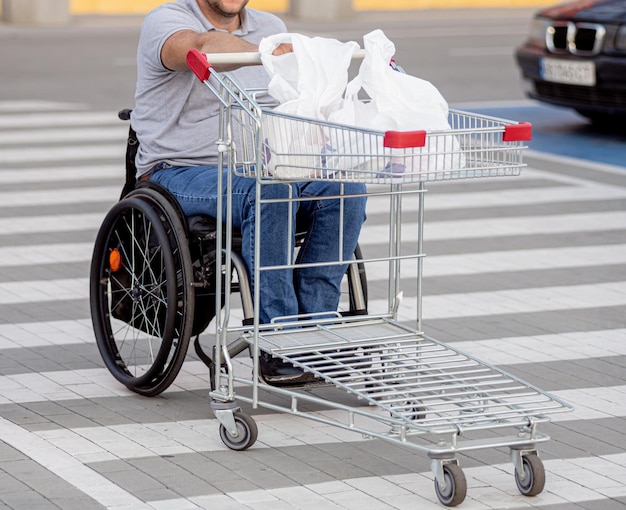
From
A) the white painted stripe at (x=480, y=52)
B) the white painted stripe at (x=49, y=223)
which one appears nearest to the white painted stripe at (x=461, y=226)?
the white painted stripe at (x=49, y=223)

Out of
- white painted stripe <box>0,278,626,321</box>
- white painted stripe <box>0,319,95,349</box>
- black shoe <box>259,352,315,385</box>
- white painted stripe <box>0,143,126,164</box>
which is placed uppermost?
white painted stripe <box>0,143,126,164</box>

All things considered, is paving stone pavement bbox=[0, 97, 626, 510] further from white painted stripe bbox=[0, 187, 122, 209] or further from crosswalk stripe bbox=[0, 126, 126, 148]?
crosswalk stripe bbox=[0, 126, 126, 148]

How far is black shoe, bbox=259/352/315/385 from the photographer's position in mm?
4828

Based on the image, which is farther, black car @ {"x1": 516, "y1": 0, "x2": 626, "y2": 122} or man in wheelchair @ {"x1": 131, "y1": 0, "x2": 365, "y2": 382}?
black car @ {"x1": 516, "y1": 0, "x2": 626, "y2": 122}

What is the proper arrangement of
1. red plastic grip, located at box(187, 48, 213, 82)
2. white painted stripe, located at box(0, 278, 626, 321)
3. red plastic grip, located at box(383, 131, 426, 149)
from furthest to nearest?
white painted stripe, located at box(0, 278, 626, 321) < red plastic grip, located at box(187, 48, 213, 82) < red plastic grip, located at box(383, 131, 426, 149)

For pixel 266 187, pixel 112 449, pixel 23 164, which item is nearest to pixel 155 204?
pixel 266 187

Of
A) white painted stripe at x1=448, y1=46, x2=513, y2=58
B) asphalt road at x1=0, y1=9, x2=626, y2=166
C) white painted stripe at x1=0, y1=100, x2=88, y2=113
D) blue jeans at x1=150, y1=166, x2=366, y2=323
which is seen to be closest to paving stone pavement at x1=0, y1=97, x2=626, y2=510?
blue jeans at x1=150, y1=166, x2=366, y2=323

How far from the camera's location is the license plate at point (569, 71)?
11.5 metres

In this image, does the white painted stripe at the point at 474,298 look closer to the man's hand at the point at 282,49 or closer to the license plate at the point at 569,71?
the man's hand at the point at 282,49

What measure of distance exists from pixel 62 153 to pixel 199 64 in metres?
6.44

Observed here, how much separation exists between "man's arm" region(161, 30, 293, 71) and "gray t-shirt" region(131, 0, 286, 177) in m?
0.14

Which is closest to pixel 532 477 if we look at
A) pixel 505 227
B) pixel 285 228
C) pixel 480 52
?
pixel 285 228

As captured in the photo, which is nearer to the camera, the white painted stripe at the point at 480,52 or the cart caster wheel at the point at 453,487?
the cart caster wheel at the point at 453,487

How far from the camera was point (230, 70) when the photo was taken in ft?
16.1
